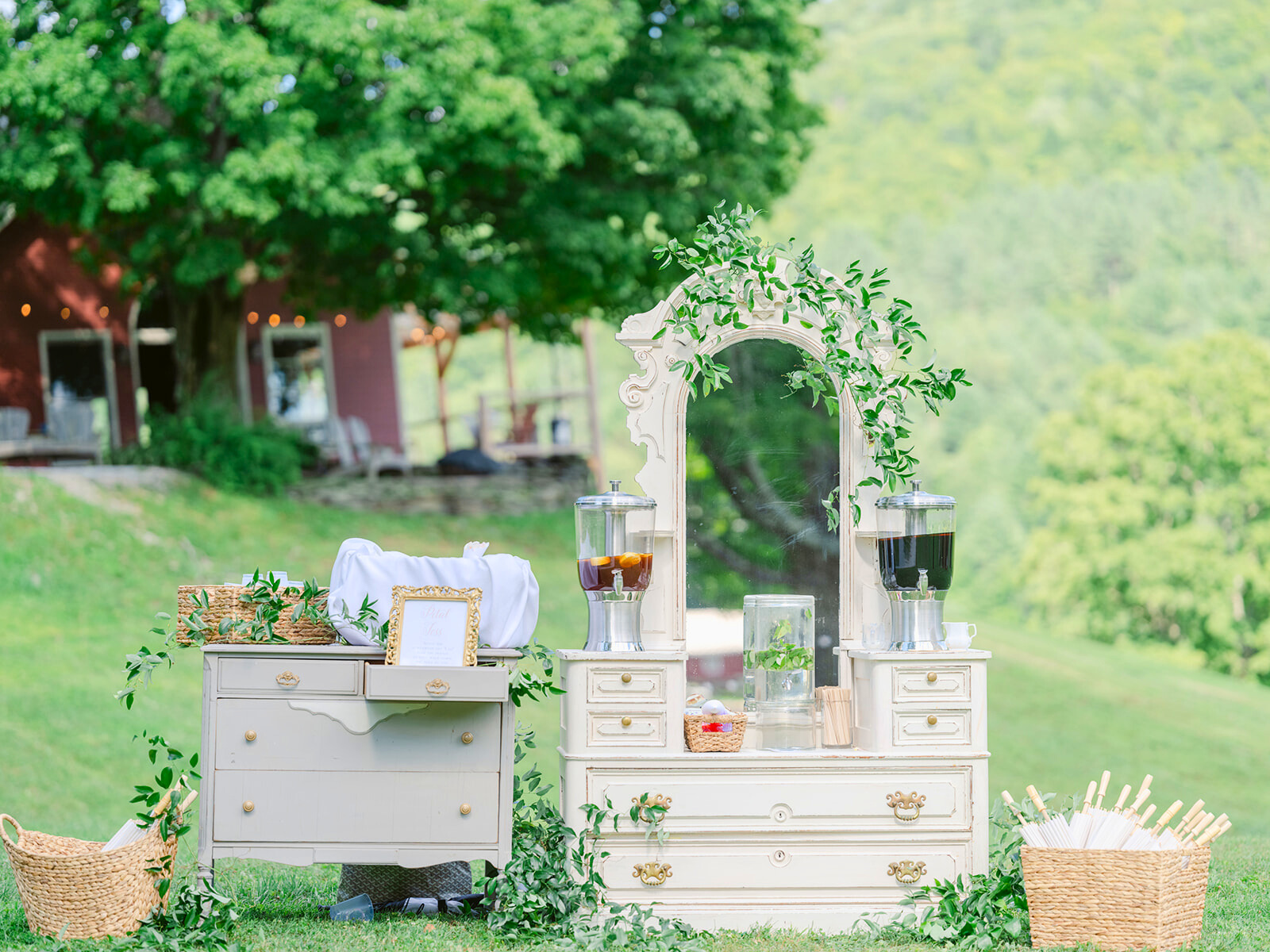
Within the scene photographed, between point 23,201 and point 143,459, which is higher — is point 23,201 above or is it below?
above

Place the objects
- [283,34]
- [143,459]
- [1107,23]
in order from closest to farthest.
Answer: [283,34], [143,459], [1107,23]

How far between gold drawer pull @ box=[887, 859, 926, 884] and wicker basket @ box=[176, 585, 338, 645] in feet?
6.81

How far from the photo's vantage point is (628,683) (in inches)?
174

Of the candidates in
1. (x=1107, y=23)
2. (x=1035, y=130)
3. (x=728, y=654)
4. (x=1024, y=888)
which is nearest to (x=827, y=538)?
(x=728, y=654)

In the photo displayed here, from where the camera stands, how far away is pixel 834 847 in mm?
4434

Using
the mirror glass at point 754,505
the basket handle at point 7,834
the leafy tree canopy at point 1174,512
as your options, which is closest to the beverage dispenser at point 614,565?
the mirror glass at point 754,505

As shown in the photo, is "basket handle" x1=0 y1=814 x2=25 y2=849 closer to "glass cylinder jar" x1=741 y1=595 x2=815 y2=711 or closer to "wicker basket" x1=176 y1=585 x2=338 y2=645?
"wicker basket" x1=176 y1=585 x2=338 y2=645

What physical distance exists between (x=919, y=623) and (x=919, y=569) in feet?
A: 0.61

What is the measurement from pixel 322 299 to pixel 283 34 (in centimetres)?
360

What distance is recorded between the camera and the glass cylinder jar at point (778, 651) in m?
4.72

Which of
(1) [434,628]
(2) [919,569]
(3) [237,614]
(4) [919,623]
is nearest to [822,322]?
(2) [919,569]

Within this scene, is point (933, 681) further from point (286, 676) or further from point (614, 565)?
point (286, 676)

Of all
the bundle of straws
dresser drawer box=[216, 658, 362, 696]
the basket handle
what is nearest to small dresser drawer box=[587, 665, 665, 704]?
dresser drawer box=[216, 658, 362, 696]

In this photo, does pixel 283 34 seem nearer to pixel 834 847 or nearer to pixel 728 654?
pixel 728 654
